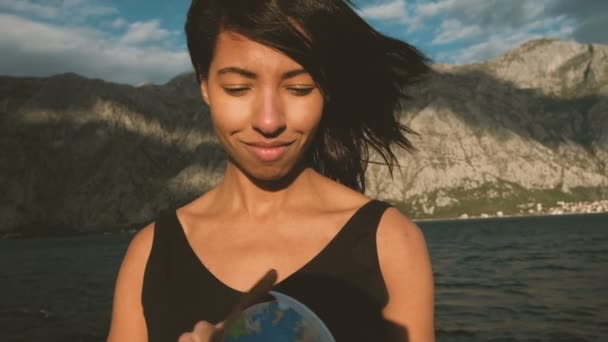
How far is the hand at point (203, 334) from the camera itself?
1790 millimetres

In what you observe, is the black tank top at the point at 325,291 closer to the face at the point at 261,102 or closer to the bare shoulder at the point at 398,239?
the bare shoulder at the point at 398,239

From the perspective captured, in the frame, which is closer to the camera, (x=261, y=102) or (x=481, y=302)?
(x=261, y=102)

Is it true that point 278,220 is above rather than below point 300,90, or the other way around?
below

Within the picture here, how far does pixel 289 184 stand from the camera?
3209 millimetres

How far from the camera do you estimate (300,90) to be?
2793mm

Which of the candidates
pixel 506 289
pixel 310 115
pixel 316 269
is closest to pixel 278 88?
pixel 310 115

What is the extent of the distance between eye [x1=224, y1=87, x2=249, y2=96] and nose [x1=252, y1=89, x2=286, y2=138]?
101 mm

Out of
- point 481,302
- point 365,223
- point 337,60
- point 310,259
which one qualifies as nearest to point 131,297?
point 310,259

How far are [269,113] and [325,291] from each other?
953mm

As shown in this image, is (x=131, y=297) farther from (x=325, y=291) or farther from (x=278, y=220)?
(x=325, y=291)

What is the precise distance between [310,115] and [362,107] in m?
0.84

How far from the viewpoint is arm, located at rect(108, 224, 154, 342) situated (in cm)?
295

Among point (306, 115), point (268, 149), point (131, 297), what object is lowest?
point (131, 297)

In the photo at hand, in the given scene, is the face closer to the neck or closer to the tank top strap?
the neck
